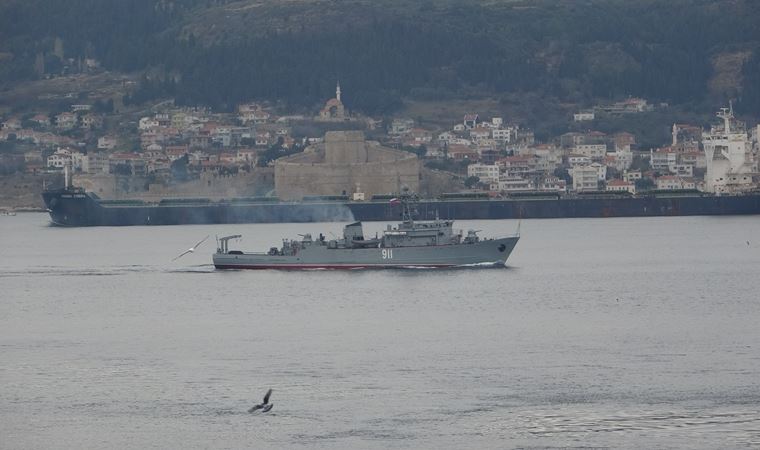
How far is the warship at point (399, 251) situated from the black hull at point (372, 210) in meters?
59.4

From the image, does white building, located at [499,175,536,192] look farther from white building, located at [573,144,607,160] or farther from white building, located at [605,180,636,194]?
white building, located at [573,144,607,160]

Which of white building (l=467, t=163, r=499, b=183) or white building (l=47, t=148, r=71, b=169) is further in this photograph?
white building (l=47, t=148, r=71, b=169)

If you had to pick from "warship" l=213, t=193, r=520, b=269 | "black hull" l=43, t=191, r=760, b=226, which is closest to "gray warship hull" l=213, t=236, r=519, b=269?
"warship" l=213, t=193, r=520, b=269

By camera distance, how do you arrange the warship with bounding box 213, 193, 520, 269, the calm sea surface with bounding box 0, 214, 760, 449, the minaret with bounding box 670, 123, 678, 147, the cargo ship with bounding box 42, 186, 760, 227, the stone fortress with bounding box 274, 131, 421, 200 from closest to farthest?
1. the calm sea surface with bounding box 0, 214, 760, 449
2. the warship with bounding box 213, 193, 520, 269
3. the cargo ship with bounding box 42, 186, 760, 227
4. the stone fortress with bounding box 274, 131, 421, 200
5. the minaret with bounding box 670, 123, 678, 147

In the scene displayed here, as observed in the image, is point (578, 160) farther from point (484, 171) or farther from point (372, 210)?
point (372, 210)

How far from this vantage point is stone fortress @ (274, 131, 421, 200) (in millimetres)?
167125

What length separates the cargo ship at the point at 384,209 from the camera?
459 ft

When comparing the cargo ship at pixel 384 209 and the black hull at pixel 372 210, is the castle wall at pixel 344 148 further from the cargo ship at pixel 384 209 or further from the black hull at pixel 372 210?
the black hull at pixel 372 210

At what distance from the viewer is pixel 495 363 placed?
47594mm

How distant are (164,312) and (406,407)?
2133 cm

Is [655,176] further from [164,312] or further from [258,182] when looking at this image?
[164,312]

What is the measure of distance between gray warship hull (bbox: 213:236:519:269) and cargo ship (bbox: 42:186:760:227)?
Answer: 59.4m

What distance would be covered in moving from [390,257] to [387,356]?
27.5m

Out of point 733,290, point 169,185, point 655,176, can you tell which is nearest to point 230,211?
point 169,185
